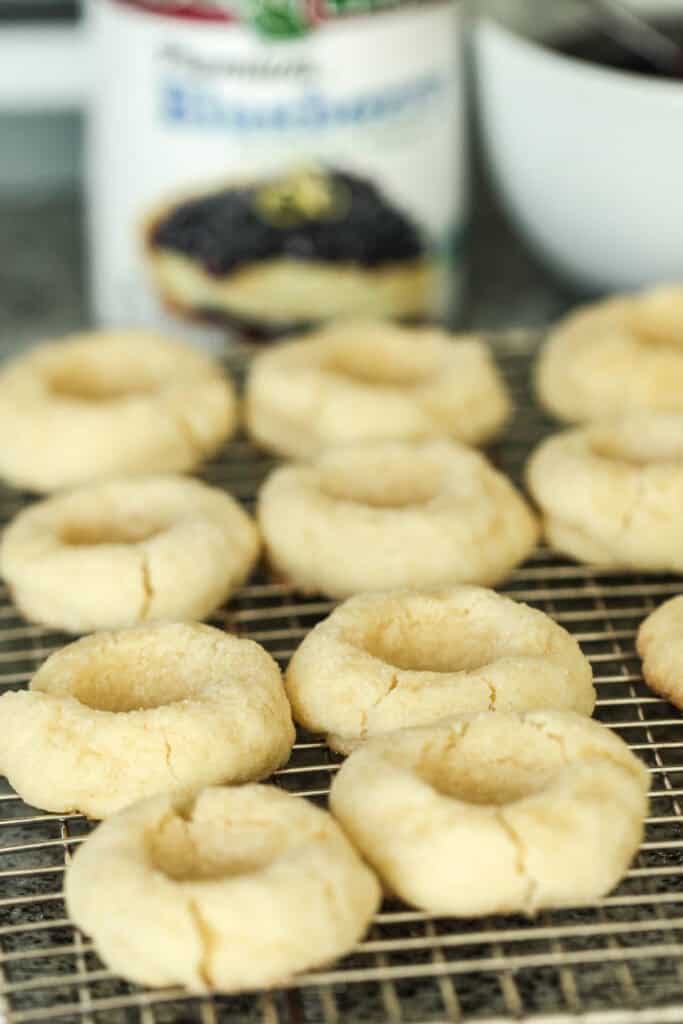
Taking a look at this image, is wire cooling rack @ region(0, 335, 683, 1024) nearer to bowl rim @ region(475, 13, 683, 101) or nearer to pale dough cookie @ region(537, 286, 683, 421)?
pale dough cookie @ region(537, 286, 683, 421)

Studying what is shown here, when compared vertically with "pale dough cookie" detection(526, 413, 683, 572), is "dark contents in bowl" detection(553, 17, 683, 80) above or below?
above

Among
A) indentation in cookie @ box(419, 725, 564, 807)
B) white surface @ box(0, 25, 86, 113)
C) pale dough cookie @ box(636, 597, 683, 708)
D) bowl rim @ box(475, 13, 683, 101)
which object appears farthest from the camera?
white surface @ box(0, 25, 86, 113)

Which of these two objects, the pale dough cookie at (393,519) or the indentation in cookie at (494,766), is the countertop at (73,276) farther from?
the indentation in cookie at (494,766)

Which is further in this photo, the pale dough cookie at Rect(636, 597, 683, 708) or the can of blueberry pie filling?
the can of blueberry pie filling

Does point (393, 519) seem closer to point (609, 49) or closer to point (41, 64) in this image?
point (609, 49)

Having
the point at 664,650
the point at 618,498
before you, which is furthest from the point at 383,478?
the point at 664,650

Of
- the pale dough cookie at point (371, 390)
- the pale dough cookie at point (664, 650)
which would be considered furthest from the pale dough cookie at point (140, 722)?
the pale dough cookie at point (371, 390)

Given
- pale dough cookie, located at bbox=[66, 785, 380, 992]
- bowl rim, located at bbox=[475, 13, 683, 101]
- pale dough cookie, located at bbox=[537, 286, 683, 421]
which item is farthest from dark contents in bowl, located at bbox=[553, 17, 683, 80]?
pale dough cookie, located at bbox=[66, 785, 380, 992]
